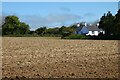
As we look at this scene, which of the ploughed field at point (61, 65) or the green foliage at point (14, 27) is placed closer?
the ploughed field at point (61, 65)

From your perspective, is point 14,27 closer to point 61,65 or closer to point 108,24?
point 108,24

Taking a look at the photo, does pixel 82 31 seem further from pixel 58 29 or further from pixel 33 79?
pixel 33 79

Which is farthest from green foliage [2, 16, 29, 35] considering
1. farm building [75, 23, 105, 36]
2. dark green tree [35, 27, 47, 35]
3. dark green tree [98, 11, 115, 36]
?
dark green tree [98, 11, 115, 36]

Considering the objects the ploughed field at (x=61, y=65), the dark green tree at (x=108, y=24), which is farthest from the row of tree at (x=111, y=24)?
the ploughed field at (x=61, y=65)

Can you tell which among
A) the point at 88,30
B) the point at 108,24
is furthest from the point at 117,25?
the point at 88,30

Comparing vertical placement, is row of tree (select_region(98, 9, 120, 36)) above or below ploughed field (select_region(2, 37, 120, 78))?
above

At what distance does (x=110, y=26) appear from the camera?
7406 cm

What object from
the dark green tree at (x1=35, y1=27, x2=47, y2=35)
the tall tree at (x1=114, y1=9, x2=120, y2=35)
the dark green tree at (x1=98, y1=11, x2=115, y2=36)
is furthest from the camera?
the dark green tree at (x1=35, y1=27, x2=47, y2=35)

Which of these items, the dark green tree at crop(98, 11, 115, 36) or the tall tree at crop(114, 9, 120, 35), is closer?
the tall tree at crop(114, 9, 120, 35)

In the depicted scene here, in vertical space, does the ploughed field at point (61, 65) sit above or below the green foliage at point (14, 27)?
below

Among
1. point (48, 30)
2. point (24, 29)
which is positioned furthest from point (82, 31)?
point (24, 29)

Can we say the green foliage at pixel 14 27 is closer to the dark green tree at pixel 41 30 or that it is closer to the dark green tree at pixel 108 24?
the dark green tree at pixel 41 30

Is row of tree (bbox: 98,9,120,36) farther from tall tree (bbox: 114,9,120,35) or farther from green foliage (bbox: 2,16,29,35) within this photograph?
green foliage (bbox: 2,16,29,35)

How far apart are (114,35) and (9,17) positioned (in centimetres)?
6841
